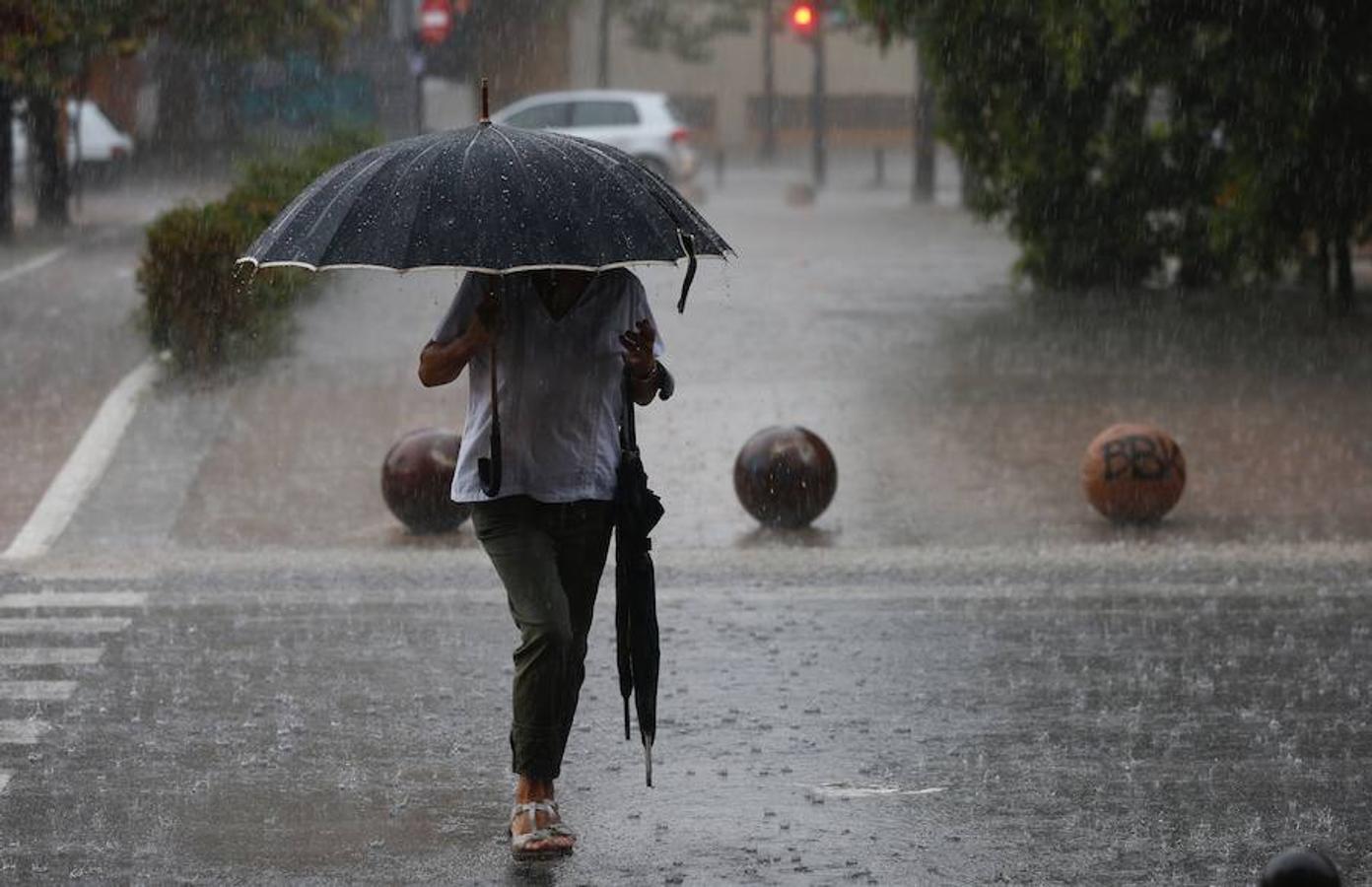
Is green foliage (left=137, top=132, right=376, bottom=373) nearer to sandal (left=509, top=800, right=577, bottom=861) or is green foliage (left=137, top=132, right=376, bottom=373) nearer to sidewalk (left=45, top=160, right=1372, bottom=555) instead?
sidewalk (left=45, top=160, right=1372, bottom=555)

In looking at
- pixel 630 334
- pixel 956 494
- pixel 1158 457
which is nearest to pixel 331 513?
pixel 956 494

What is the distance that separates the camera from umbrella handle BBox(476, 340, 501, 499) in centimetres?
624

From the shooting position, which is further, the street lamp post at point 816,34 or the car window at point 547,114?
the street lamp post at point 816,34

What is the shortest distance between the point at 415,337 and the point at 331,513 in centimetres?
644

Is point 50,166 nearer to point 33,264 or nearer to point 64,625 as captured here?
point 33,264

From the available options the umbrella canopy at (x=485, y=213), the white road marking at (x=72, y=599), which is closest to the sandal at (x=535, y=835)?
the umbrella canopy at (x=485, y=213)

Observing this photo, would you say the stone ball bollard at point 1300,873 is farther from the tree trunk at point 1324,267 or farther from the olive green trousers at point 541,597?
the tree trunk at point 1324,267

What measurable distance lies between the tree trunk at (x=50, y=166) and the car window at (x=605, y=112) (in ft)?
32.4

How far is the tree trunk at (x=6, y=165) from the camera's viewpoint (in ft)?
92.4

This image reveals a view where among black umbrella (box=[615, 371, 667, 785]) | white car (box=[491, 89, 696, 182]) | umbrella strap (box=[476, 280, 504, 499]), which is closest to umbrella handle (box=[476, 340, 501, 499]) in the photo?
umbrella strap (box=[476, 280, 504, 499])

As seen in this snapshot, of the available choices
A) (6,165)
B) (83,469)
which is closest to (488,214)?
(83,469)

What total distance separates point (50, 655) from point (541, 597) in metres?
3.44

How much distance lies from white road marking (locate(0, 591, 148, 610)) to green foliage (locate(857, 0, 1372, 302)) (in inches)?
310

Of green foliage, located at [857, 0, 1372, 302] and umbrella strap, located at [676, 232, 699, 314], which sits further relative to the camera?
green foliage, located at [857, 0, 1372, 302]
